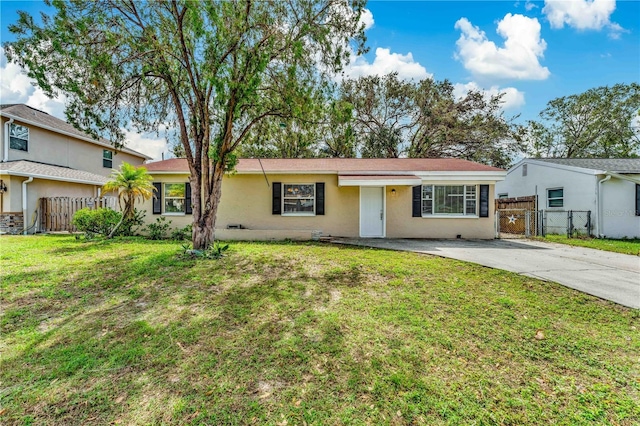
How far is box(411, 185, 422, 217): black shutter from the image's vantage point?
12.2m

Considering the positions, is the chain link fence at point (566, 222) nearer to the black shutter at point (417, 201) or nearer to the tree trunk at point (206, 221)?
the black shutter at point (417, 201)

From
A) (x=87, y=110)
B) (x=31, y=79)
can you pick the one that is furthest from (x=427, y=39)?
(x=31, y=79)

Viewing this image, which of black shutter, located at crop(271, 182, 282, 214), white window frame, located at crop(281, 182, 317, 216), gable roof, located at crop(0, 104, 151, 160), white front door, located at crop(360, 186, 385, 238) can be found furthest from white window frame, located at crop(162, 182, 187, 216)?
white front door, located at crop(360, 186, 385, 238)

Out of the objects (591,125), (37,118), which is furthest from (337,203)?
(591,125)

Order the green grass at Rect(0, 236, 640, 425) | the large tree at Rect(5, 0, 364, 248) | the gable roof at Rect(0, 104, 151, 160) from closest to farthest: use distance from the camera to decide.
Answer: the green grass at Rect(0, 236, 640, 425), the large tree at Rect(5, 0, 364, 248), the gable roof at Rect(0, 104, 151, 160)

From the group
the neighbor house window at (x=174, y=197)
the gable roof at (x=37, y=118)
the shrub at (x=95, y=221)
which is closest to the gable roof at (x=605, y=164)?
the neighbor house window at (x=174, y=197)

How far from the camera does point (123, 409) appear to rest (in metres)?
2.39

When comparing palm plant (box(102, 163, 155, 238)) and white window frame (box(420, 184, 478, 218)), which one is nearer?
palm plant (box(102, 163, 155, 238))

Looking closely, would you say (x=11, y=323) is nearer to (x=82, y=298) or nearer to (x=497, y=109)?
(x=82, y=298)

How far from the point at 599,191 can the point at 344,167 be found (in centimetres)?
1158

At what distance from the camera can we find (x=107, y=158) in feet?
65.2

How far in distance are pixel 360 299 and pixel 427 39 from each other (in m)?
11.3

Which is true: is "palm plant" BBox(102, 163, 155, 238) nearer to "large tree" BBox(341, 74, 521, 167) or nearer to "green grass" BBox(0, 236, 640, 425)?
"green grass" BBox(0, 236, 640, 425)

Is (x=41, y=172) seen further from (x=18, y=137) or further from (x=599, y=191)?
(x=599, y=191)
